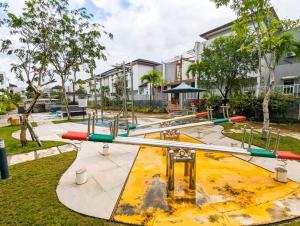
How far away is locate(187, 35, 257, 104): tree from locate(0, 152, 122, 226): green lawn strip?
10842mm

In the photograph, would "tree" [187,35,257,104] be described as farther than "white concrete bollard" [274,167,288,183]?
Yes

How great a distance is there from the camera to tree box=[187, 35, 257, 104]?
11016 millimetres

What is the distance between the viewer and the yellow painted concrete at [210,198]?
7.18 ft

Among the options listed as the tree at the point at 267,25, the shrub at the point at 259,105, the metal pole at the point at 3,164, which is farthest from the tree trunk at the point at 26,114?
the shrub at the point at 259,105

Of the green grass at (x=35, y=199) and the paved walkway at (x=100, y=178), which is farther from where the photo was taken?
the paved walkway at (x=100, y=178)

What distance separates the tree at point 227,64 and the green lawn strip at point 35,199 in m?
10.8

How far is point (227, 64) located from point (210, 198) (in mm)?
10528

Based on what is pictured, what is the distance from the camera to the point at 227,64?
440 inches

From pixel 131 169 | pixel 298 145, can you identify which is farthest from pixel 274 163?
pixel 131 169

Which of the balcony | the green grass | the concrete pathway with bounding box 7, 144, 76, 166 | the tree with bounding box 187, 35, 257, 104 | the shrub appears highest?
the tree with bounding box 187, 35, 257, 104

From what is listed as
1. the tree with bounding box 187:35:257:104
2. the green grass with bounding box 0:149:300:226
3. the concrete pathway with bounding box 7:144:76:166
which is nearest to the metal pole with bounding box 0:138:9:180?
the green grass with bounding box 0:149:300:226

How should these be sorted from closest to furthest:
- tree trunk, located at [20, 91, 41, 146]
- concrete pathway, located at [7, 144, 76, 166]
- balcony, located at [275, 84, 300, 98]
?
concrete pathway, located at [7, 144, 76, 166] → tree trunk, located at [20, 91, 41, 146] → balcony, located at [275, 84, 300, 98]

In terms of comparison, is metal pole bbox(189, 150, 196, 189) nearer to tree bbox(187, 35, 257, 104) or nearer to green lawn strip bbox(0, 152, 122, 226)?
green lawn strip bbox(0, 152, 122, 226)

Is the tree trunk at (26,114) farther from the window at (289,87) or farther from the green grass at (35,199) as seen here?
the window at (289,87)
